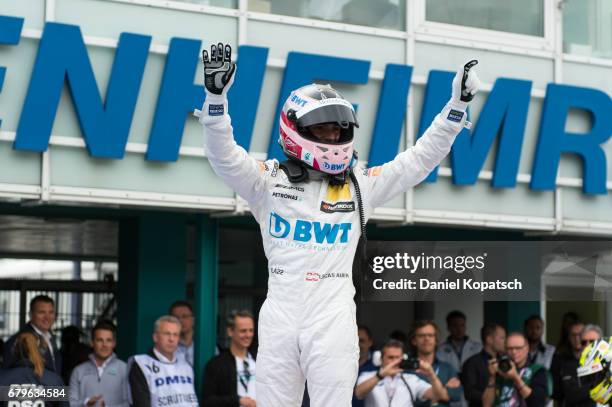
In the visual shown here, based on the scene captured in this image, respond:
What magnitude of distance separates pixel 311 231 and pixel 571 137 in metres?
7.39

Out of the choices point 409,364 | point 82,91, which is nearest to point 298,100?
point 409,364

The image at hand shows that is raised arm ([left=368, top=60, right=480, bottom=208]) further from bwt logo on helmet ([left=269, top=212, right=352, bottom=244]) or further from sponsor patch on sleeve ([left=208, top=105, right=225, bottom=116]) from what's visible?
sponsor patch on sleeve ([left=208, top=105, right=225, bottom=116])

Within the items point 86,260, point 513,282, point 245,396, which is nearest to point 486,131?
point 245,396

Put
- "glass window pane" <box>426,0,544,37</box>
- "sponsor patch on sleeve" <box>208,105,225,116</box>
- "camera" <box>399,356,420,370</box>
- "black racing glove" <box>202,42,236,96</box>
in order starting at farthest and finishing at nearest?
"glass window pane" <box>426,0,544,37</box>
"camera" <box>399,356,420,370</box>
"sponsor patch on sleeve" <box>208,105,225,116</box>
"black racing glove" <box>202,42,236,96</box>

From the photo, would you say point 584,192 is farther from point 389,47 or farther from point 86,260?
point 86,260

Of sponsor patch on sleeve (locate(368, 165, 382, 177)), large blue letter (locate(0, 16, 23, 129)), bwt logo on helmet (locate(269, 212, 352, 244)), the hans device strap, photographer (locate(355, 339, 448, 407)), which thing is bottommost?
photographer (locate(355, 339, 448, 407))

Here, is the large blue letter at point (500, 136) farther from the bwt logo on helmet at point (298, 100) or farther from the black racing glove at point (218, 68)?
the black racing glove at point (218, 68)

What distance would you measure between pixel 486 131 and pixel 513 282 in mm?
5462

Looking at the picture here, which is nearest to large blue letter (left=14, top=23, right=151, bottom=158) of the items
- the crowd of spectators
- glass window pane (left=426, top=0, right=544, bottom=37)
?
the crowd of spectators

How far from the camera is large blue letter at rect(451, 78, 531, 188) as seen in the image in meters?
12.2

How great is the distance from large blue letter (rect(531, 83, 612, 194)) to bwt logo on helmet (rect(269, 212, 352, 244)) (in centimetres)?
687

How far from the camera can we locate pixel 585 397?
10.3m

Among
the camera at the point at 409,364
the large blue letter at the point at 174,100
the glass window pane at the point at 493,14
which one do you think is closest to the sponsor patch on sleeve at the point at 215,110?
the camera at the point at 409,364

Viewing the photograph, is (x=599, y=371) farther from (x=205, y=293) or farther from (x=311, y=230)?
(x=205, y=293)
